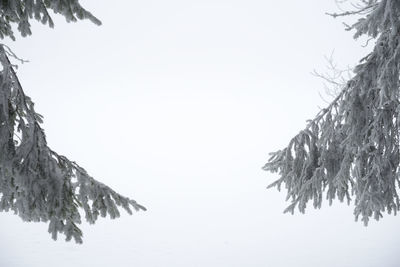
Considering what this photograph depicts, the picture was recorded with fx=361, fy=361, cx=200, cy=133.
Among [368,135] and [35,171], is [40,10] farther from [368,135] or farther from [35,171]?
[368,135]

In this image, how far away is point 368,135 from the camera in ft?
12.7

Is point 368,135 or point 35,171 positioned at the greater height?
point 368,135

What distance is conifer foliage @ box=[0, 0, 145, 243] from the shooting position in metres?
2.78

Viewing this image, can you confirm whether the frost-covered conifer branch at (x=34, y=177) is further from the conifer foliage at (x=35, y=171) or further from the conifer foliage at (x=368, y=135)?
the conifer foliage at (x=368, y=135)

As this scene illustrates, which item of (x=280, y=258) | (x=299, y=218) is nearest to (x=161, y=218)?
(x=299, y=218)

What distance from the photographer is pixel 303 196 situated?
→ 408cm

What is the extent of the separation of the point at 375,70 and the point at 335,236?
59.5 feet

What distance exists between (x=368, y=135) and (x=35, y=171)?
10.7 feet

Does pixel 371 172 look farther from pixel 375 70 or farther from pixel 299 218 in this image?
pixel 299 218

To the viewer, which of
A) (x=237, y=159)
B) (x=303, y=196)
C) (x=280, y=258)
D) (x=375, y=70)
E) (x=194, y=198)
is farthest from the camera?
(x=237, y=159)

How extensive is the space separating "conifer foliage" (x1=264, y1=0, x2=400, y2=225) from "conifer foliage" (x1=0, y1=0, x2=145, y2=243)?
86.8 inches

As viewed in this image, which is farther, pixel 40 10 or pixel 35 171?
pixel 40 10

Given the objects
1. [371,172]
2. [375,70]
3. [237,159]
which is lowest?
[371,172]

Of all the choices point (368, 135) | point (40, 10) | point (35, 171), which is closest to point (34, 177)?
point (35, 171)
